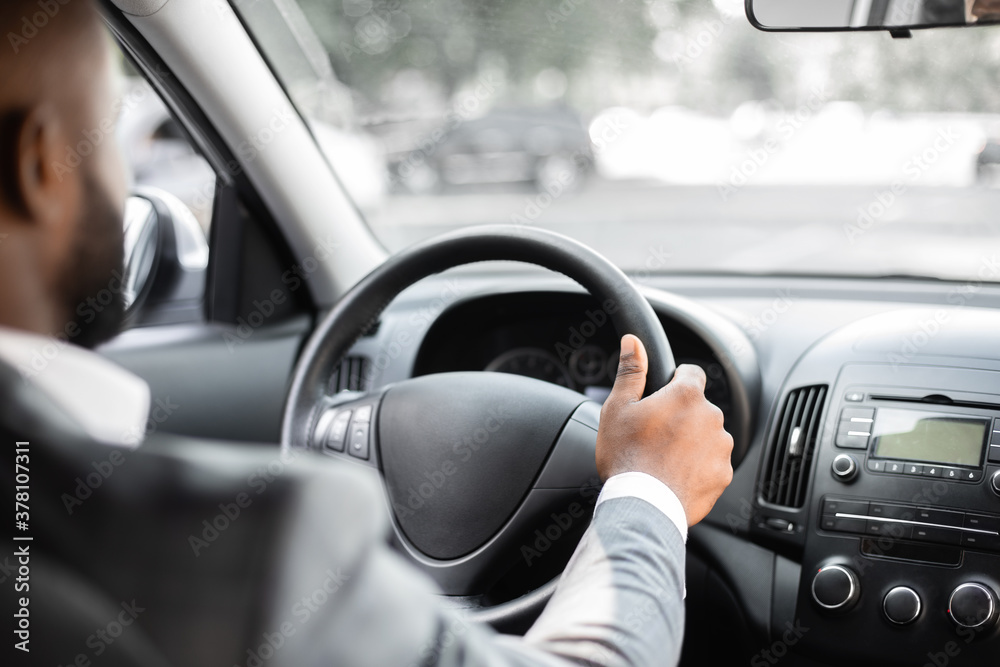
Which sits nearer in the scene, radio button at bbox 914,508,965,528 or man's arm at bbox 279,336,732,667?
man's arm at bbox 279,336,732,667

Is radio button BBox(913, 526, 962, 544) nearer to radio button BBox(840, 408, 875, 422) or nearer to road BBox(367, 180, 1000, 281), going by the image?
radio button BBox(840, 408, 875, 422)

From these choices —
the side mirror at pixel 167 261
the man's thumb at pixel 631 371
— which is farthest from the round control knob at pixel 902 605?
the side mirror at pixel 167 261

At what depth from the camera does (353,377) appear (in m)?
2.38

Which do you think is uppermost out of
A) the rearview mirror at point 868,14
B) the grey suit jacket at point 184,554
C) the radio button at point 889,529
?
the rearview mirror at point 868,14

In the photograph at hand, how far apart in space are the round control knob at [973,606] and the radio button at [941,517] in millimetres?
125

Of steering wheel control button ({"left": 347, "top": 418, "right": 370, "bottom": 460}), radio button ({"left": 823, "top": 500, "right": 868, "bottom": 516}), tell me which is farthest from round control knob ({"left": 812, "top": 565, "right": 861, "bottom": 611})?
steering wheel control button ({"left": 347, "top": 418, "right": 370, "bottom": 460})

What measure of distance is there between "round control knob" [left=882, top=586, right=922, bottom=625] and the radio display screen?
0.27 metres

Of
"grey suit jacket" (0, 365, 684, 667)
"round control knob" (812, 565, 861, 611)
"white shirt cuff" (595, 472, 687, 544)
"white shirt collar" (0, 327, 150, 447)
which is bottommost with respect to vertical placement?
"round control knob" (812, 565, 861, 611)

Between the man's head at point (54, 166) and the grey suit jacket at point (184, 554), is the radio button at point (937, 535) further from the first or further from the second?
the man's head at point (54, 166)

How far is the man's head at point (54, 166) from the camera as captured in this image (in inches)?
30.3

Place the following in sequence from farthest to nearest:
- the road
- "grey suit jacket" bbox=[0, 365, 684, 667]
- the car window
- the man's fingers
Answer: the road
the car window
the man's fingers
"grey suit jacket" bbox=[0, 365, 684, 667]

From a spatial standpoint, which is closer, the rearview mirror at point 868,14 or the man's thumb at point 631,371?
the man's thumb at point 631,371

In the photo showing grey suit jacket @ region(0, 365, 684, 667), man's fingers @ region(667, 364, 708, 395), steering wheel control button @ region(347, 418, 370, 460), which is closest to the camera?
grey suit jacket @ region(0, 365, 684, 667)

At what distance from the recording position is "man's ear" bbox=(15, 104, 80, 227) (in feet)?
2.52
